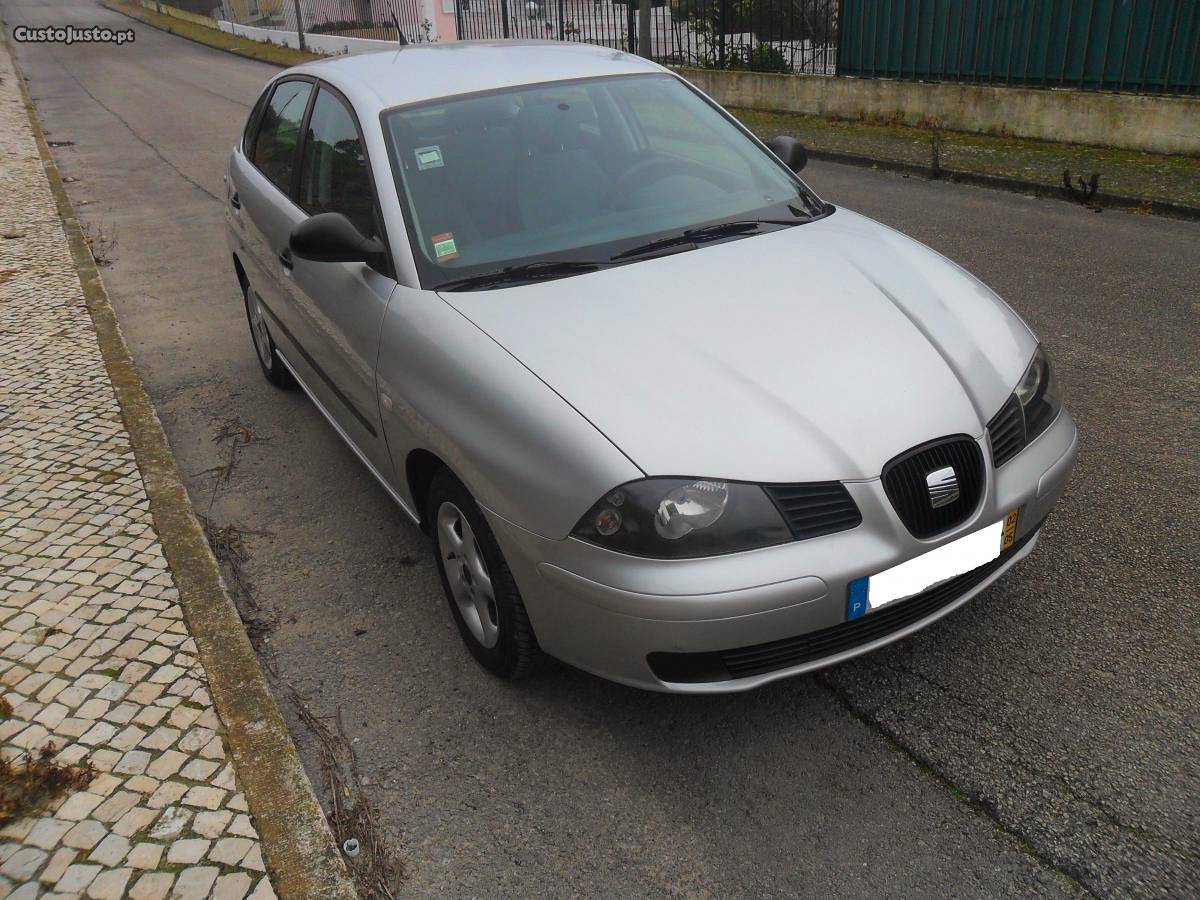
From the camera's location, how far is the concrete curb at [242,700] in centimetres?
244

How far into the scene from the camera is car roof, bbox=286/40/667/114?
150 inches

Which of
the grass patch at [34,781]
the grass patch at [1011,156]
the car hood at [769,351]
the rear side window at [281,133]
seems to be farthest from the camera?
the grass patch at [1011,156]

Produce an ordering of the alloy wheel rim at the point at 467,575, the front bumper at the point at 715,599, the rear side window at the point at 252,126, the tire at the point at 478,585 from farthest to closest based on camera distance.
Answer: the rear side window at the point at 252,126, the alloy wheel rim at the point at 467,575, the tire at the point at 478,585, the front bumper at the point at 715,599

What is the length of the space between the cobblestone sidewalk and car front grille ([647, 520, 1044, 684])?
3.56 feet

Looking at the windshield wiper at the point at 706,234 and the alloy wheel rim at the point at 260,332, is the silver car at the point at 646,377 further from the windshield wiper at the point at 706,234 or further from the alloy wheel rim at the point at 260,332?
the alloy wheel rim at the point at 260,332

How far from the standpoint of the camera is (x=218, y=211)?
10492 mm

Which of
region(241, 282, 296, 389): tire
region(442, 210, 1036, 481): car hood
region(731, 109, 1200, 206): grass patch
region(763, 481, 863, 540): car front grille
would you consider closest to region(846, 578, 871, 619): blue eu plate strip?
region(763, 481, 863, 540): car front grille

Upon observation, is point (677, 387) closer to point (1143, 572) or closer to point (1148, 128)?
point (1143, 572)

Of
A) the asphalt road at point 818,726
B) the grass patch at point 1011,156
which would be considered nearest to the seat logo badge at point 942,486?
the asphalt road at point 818,726

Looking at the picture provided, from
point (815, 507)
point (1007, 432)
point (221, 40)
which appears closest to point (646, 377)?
point (815, 507)

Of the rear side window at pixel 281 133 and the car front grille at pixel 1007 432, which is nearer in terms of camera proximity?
the car front grille at pixel 1007 432

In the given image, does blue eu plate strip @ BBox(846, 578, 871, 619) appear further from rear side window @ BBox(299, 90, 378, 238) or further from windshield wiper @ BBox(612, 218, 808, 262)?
rear side window @ BBox(299, 90, 378, 238)

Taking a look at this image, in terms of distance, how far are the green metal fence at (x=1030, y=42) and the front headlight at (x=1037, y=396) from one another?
8.49m

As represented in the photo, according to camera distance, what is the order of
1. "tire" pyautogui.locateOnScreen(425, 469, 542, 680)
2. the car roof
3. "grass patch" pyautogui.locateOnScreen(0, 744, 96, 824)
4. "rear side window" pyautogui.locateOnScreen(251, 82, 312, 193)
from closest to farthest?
"grass patch" pyautogui.locateOnScreen(0, 744, 96, 824) < "tire" pyautogui.locateOnScreen(425, 469, 542, 680) < the car roof < "rear side window" pyautogui.locateOnScreen(251, 82, 312, 193)
